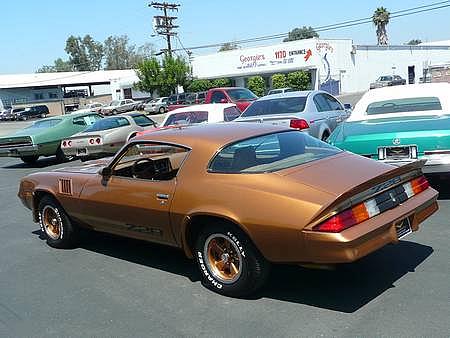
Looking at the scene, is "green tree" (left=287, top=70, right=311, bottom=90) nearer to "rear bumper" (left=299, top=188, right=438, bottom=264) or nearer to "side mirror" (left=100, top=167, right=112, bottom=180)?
"side mirror" (left=100, top=167, right=112, bottom=180)

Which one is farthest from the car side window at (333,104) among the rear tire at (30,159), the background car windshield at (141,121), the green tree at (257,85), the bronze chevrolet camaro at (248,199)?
the green tree at (257,85)

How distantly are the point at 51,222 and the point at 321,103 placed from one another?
7043 mm

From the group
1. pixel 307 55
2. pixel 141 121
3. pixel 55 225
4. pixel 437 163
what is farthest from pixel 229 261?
pixel 307 55

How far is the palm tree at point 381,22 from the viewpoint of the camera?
73.5 meters

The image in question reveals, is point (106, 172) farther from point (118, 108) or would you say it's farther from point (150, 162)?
point (118, 108)

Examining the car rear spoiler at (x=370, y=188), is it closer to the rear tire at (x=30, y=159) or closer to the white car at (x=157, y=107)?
the rear tire at (x=30, y=159)

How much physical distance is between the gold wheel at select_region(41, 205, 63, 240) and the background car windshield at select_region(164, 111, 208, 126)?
6633 millimetres

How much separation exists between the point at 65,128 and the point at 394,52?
53.2 m

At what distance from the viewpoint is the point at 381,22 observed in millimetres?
74125

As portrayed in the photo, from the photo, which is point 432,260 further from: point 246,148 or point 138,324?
point 138,324

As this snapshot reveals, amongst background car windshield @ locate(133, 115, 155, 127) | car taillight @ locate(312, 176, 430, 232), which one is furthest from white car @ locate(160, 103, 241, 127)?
car taillight @ locate(312, 176, 430, 232)

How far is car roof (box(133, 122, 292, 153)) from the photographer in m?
4.86

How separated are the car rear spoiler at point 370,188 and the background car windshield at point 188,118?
848cm

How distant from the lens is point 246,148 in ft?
15.9
